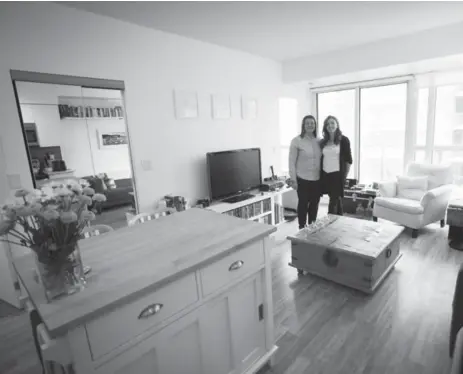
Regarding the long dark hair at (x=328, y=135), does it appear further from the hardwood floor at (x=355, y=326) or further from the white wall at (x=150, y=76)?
the hardwood floor at (x=355, y=326)

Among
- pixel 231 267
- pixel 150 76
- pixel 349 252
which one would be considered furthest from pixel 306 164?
pixel 231 267

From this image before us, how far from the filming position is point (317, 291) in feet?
8.28

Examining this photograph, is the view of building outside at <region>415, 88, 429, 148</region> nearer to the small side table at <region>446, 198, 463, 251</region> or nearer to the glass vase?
the small side table at <region>446, 198, 463, 251</region>

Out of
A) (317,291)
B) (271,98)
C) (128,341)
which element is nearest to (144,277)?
(128,341)

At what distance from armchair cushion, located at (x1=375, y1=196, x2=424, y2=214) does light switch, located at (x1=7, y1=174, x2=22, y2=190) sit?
4.15 meters

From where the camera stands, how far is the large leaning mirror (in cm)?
234

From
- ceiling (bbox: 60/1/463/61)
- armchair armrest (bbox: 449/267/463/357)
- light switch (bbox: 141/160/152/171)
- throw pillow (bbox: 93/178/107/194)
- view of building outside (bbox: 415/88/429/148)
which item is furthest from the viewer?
view of building outside (bbox: 415/88/429/148)

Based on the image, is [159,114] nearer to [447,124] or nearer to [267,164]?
[267,164]

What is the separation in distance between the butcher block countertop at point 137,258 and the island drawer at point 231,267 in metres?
0.05

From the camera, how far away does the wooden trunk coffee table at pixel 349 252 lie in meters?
2.39

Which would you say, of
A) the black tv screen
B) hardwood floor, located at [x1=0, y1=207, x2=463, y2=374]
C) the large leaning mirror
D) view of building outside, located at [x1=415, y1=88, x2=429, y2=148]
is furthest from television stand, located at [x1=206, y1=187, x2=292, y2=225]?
view of building outside, located at [x1=415, y1=88, x2=429, y2=148]

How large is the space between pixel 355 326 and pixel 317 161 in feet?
6.20

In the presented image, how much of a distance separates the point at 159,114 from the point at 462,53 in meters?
3.57

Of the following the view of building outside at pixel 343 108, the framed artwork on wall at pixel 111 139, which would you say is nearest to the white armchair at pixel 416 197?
the view of building outside at pixel 343 108
